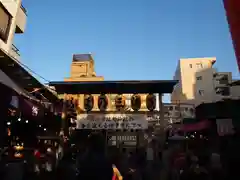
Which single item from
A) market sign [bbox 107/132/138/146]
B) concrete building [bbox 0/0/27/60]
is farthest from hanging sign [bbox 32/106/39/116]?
market sign [bbox 107/132/138/146]

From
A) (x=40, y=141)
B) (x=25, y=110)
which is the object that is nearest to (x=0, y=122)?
(x=25, y=110)

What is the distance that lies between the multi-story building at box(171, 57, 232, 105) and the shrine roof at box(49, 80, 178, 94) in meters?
41.1

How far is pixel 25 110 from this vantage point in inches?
395

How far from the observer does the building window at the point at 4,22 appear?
13771 mm

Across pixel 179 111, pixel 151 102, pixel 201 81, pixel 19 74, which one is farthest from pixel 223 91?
pixel 19 74

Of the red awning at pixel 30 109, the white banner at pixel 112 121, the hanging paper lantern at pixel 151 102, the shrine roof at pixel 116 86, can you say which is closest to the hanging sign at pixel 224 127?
the shrine roof at pixel 116 86

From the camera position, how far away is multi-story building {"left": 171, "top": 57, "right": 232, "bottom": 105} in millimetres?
55406

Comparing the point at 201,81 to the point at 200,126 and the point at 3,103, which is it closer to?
the point at 200,126

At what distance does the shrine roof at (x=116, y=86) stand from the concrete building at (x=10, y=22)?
3.34 meters

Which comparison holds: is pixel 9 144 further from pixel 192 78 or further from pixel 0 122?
pixel 192 78

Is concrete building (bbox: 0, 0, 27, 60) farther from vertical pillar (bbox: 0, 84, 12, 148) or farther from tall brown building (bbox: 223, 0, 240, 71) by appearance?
tall brown building (bbox: 223, 0, 240, 71)

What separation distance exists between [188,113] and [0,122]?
2191 cm

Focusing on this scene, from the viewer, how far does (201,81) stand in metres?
57.7

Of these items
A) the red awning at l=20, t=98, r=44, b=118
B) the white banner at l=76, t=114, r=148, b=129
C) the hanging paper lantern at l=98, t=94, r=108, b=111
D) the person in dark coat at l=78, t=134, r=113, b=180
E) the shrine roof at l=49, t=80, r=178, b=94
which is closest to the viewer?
the person in dark coat at l=78, t=134, r=113, b=180
